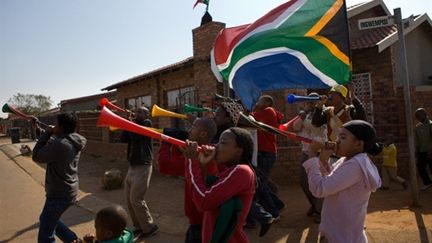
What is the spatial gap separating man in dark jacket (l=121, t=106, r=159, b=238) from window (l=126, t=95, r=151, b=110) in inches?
374

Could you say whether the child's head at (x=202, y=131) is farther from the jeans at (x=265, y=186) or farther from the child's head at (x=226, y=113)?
the jeans at (x=265, y=186)

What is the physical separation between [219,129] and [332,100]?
128 centimetres

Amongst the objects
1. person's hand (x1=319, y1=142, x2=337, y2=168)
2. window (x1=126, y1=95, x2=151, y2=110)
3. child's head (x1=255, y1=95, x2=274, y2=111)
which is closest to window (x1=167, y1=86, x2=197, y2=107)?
window (x1=126, y1=95, x2=151, y2=110)

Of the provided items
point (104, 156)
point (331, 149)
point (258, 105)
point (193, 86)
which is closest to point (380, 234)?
point (258, 105)

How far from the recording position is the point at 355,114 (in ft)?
12.9

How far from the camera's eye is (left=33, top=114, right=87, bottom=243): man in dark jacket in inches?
137

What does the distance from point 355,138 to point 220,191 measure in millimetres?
914

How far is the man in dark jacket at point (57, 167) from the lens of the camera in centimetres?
348

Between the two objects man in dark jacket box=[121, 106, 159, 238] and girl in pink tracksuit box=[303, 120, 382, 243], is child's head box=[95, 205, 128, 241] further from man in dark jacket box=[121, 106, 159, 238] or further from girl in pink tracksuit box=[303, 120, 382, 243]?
man in dark jacket box=[121, 106, 159, 238]

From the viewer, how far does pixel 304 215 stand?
514 centimetres

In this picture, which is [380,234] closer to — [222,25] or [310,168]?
[310,168]

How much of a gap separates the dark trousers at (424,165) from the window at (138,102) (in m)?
9.71

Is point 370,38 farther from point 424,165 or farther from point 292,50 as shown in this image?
point 292,50

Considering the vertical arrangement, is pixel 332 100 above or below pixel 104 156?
above
